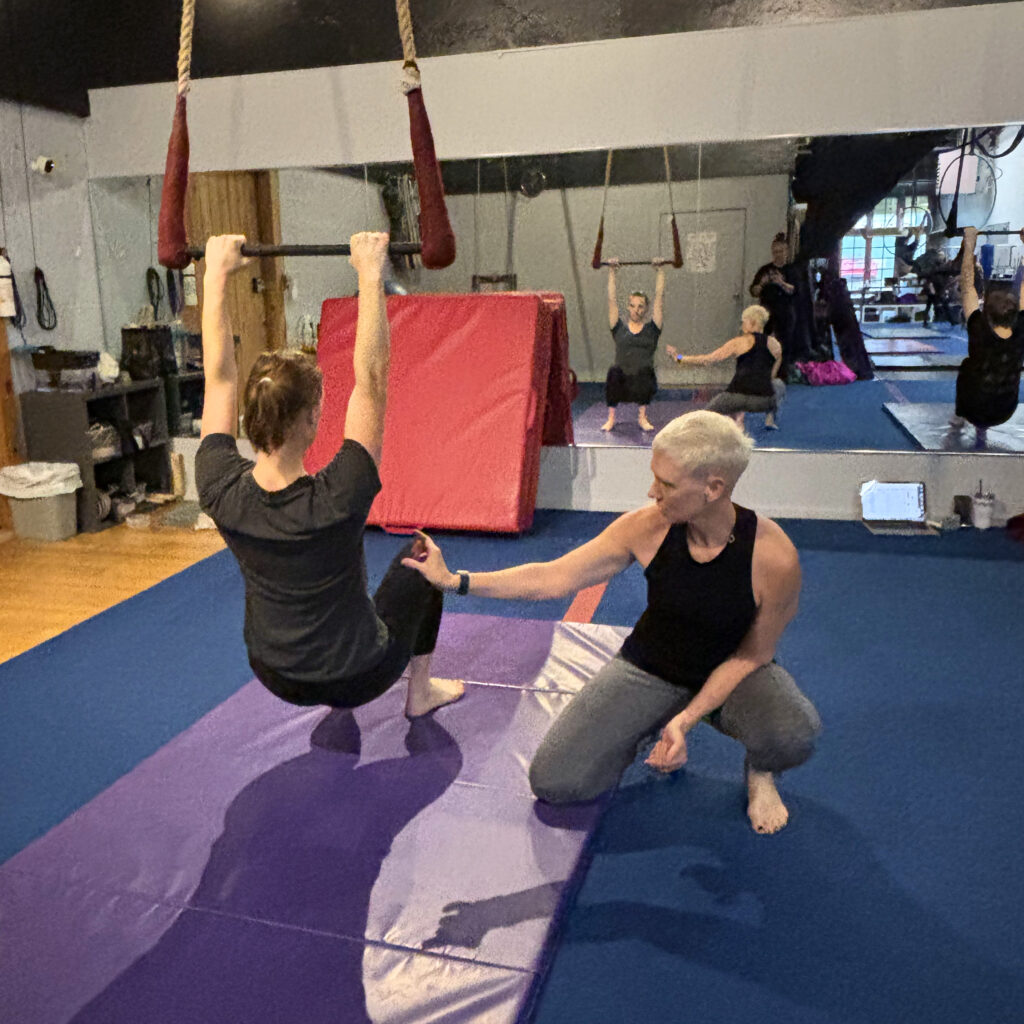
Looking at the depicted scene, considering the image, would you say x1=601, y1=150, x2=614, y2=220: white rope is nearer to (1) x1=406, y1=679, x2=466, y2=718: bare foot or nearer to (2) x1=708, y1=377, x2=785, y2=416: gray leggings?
(2) x1=708, y1=377, x2=785, y2=416: gray leggings

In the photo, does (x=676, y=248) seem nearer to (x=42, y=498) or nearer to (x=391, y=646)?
(x=391, y=646)

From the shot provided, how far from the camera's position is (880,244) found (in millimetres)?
5457

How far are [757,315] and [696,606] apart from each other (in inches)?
144

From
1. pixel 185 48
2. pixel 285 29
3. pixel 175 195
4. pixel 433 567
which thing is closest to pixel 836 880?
pixel 433 567

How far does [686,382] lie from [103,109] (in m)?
4.27

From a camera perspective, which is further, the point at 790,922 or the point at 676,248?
the point at 676,248

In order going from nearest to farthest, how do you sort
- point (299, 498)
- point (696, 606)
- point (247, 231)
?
point (299, 498) < point (696, 606) < point (247, 231)

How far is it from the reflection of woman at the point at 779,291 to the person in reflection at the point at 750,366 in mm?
78

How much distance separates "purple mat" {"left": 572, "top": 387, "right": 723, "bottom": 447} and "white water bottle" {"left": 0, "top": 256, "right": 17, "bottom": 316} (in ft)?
11.3

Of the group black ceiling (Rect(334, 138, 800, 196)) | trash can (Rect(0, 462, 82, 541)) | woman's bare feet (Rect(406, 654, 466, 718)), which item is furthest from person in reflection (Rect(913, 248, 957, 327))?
trash can (Rect(0, 462, 82, 541))

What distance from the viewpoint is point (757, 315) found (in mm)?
5508

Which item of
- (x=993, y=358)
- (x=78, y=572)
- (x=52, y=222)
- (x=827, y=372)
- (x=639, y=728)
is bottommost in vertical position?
(x=78, y=572)

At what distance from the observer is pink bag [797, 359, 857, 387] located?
5.68 m

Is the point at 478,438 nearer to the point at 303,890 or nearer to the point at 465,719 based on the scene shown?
the point at 465,719
